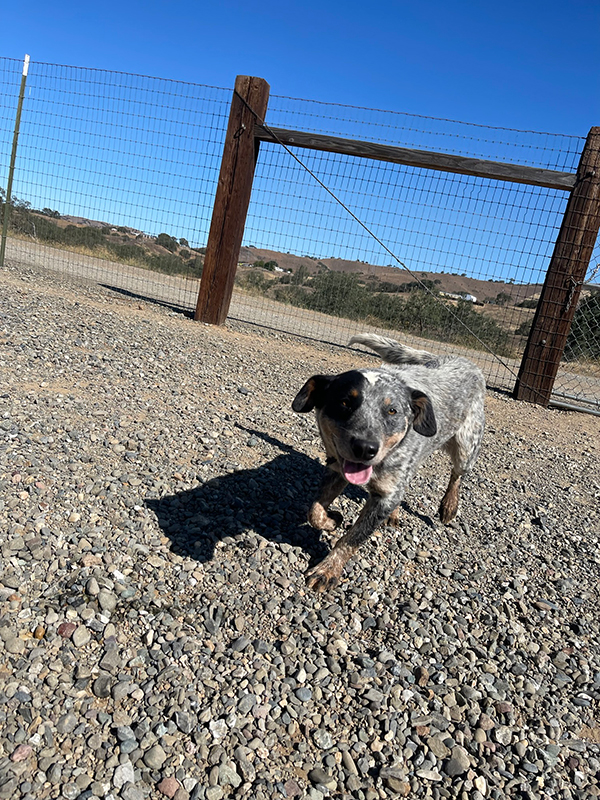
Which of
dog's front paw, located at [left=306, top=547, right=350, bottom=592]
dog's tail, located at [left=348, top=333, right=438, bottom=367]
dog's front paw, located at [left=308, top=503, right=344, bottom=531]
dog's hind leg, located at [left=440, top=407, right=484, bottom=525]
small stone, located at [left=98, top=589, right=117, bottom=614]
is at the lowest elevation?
small stone, located at [left=98, top=589, right=117, bottom=614]

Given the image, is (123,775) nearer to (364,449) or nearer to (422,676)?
(422,676)

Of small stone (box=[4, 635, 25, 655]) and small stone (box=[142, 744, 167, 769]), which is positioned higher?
small stone (box=[4, 635, 25, 655])

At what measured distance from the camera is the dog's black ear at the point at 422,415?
3.00 m

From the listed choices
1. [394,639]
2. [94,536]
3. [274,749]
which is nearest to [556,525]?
[394,639]

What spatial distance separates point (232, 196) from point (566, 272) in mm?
4253

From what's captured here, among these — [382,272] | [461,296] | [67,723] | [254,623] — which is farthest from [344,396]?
[461,296]

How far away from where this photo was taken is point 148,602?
2430mm

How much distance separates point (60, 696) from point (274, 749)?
0.75 meters

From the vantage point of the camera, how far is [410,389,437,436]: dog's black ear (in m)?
3.00

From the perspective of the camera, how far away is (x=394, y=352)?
439 cm

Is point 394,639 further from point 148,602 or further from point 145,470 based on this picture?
point 145,470

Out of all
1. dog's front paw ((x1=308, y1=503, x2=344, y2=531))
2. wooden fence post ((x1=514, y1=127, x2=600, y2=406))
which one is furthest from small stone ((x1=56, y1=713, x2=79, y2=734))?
wooden fence post ((x1=514, y1=127, x2=600, y2=406))

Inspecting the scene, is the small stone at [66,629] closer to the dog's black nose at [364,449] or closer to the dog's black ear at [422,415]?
the dog's black nose at [364,449]

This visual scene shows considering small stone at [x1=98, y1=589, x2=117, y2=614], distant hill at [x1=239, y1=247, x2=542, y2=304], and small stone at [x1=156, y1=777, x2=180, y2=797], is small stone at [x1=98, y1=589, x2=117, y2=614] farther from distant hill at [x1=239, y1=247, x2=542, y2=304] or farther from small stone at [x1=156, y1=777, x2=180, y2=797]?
distant hill at [x1=239, y1=247, x2=542, y2=304]
